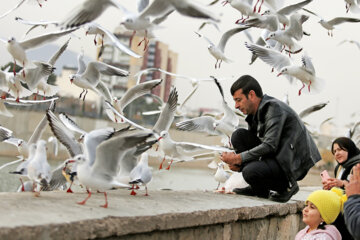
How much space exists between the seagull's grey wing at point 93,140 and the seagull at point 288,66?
2771 millimetres

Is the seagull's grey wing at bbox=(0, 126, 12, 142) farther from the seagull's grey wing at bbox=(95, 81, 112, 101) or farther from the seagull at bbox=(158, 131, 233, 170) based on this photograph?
the seagull at bbox=(158, 131, 233, 170)

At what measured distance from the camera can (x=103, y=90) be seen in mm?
4965

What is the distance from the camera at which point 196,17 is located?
3324 millimetres

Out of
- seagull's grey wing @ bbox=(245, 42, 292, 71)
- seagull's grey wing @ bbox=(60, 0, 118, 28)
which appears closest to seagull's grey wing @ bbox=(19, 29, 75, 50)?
seagull's grey wing @ bbox=(60, 0, 118, 28)

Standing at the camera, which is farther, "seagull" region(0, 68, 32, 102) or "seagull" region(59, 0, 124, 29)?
"seagull" region(0, 68, 32, 102)

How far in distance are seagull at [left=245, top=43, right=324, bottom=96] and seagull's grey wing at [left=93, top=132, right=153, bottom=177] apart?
2.97 m

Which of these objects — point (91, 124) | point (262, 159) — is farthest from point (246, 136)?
point (91, 124)

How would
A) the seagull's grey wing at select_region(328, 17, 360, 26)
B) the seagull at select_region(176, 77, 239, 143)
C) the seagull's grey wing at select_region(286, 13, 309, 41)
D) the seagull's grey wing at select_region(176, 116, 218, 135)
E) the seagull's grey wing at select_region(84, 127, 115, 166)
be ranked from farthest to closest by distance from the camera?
the seagull's grey wing at select_region(328, 17, 360, 26), the seagull's grey wing at select_region(286, 13, 309, 41), the seagull at select_region(176, 77, 239, 143), the seagull's grey wing at select_region(176, 116, 218, 135), the seagull's grey wing at select_region(84, 127, 115, 166)

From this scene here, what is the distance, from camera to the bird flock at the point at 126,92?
254cm

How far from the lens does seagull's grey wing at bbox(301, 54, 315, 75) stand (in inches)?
207

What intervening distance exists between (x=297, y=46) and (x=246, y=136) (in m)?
2.54

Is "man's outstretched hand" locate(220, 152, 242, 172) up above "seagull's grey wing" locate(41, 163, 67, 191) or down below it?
above

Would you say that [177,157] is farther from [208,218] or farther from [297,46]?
[297,46]

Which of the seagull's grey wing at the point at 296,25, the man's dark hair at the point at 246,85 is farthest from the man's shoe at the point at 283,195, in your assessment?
the seagull's grey wing at the point at 296,25
